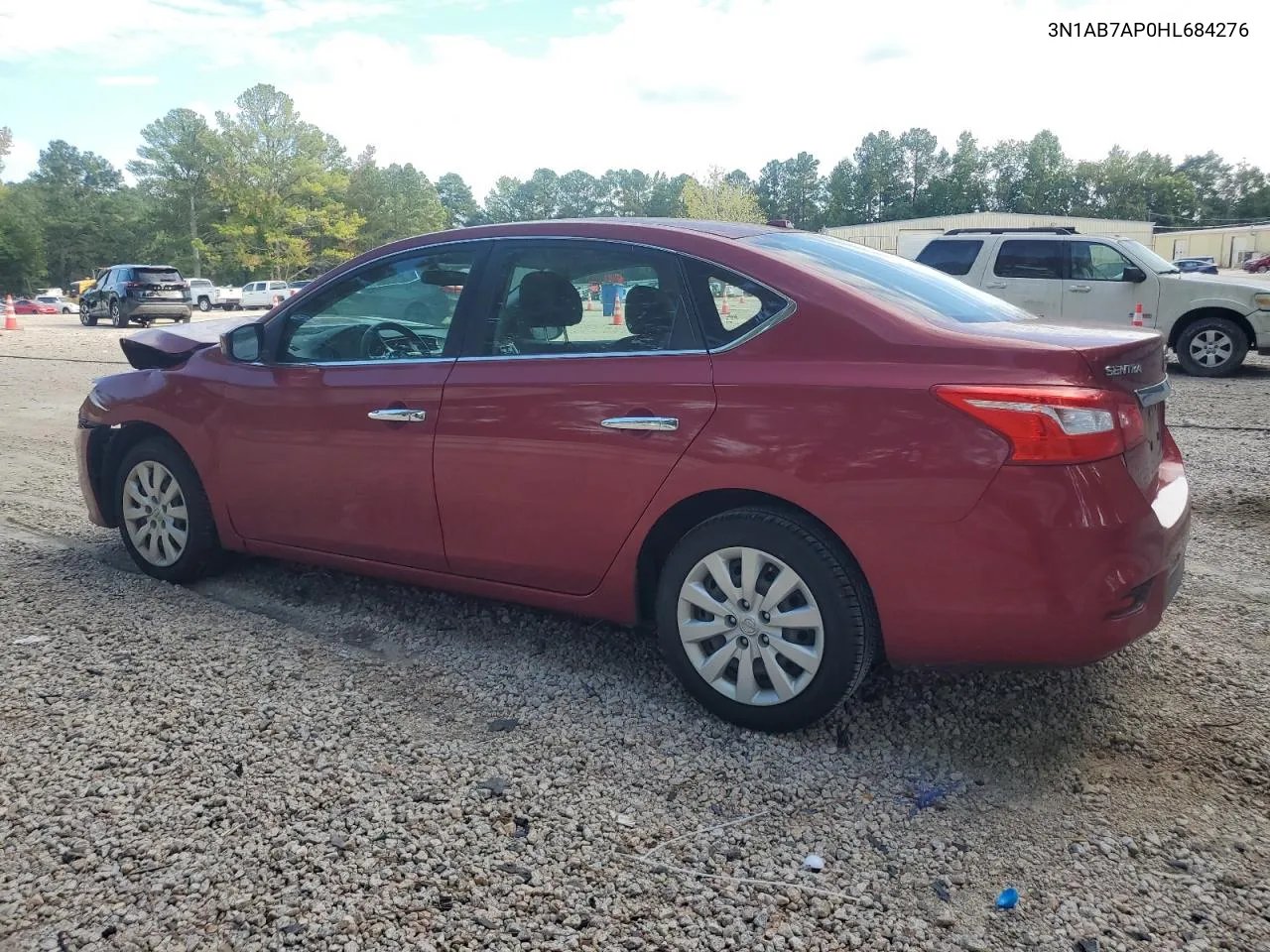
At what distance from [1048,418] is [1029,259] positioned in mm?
11384

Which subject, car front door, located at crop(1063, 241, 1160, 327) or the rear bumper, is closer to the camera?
the rear bumper

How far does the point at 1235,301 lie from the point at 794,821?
40.5 ft

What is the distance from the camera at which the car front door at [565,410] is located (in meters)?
3.30

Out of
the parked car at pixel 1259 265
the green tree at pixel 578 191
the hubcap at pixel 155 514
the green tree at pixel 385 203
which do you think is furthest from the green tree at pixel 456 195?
the hubcap at pixel 155 514

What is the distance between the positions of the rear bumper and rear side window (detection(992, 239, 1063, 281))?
11.0 metres

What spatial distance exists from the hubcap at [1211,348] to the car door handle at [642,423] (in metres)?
12.0

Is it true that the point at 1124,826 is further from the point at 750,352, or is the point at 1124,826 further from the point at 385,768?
the point at 385,768

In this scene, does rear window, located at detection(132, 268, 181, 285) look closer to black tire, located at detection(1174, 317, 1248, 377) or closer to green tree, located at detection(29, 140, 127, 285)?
black tire, located at detection(1174, 317, 1248, 377)

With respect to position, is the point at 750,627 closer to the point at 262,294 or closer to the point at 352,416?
the point at 352,416

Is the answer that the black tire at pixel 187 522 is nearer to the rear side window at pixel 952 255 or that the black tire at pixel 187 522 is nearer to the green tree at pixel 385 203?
the rear side window at pixel 952 255

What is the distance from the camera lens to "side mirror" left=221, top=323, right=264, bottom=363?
4.42 metres

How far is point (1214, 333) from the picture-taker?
1277 centimetres

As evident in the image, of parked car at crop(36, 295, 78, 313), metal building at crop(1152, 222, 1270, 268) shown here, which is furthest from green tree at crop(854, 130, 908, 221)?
parked car at crop(36, 295, 78, 313)

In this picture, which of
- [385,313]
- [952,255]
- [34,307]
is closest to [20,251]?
[34,307]
